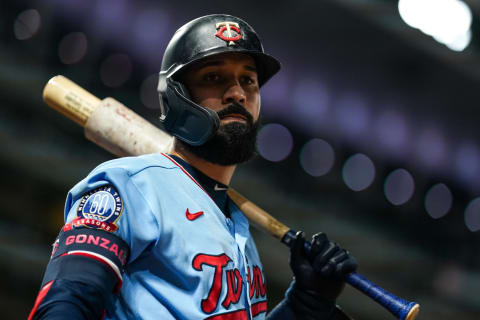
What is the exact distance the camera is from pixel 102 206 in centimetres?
128

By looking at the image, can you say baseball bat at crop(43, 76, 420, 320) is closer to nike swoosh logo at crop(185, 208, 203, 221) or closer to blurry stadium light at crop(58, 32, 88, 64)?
nike swoosh logo at crop(185, 208, 203, 221)

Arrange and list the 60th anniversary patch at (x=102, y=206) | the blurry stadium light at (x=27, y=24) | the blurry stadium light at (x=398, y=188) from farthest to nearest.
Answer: the blurry stadium light at (x=398, y=188), the blurry stadium light at (x=27, y=24), the 60th anniversary patch at (x=102, y=206)

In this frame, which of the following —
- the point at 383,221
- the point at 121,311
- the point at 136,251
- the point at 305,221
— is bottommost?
the point at 121,311

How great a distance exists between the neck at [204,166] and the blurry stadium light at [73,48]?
6.65 metres

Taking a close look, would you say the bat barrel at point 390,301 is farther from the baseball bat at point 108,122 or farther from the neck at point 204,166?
the neck at point 204,166

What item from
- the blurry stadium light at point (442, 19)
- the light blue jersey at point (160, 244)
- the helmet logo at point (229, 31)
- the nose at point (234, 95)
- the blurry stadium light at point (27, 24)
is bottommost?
the light blue jersey at point (160, 244)

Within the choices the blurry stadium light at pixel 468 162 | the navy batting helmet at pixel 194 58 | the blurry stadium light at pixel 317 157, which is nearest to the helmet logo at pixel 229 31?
the navy batting helmet at pixel 194 58

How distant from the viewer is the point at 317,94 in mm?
10188

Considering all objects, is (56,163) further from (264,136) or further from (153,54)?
(264,136)

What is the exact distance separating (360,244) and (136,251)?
7923 mm

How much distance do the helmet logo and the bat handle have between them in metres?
0.68

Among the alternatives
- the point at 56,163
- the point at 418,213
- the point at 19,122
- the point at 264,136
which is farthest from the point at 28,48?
the point at 418,213

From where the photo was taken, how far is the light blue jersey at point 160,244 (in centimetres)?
129

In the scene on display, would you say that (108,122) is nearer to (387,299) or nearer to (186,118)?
(186,118)
